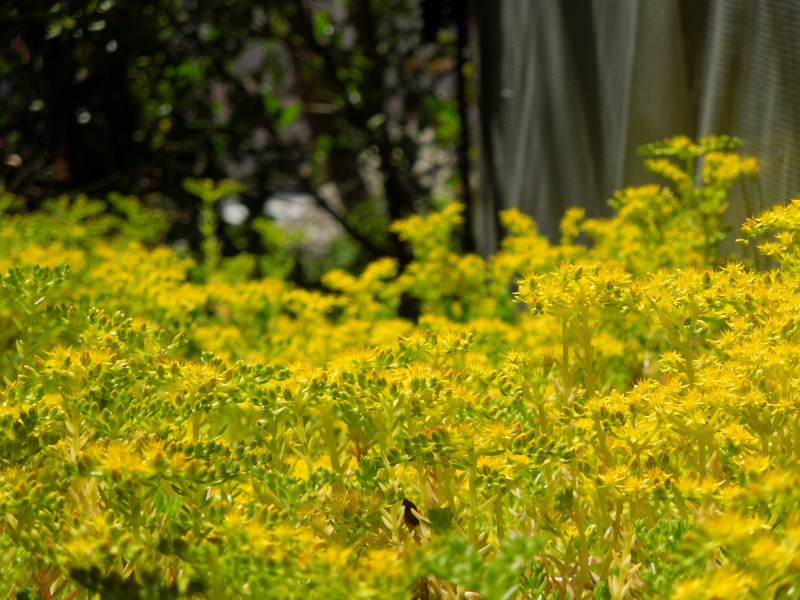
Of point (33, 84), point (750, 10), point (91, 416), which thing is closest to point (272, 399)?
point (91, 416)

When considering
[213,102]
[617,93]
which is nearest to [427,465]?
[617,93]

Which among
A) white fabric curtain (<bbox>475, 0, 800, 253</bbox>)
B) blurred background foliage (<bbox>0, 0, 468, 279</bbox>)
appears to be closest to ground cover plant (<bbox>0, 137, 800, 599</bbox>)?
white fabric curtain (<bbox>475, 0, 800, 253</bbox>)

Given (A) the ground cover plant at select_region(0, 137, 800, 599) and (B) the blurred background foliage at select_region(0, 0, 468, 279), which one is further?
(B) the blurred background foliage at select_region(0, 0, 468, 279)

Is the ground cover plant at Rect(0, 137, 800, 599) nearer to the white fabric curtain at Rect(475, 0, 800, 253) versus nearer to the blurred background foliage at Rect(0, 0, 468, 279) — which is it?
the white fabric curtain at Rect(475, 0, 800, 253)

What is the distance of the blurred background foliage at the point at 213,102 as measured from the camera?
17.1 ft

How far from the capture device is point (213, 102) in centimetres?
607

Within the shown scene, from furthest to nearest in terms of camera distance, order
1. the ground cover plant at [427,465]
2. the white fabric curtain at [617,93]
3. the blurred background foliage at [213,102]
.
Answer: the blurred background foliage at [213,102] → the white fabric curtain at [617,93] → the ground cover plant at [427,465]

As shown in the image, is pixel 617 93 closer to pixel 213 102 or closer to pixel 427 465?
pixel 427 465

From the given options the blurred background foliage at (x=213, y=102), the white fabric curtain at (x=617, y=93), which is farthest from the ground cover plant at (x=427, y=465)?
the blurred background foliage at (x=213, y=102)

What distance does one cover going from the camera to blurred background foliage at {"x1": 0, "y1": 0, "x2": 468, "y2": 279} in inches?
206

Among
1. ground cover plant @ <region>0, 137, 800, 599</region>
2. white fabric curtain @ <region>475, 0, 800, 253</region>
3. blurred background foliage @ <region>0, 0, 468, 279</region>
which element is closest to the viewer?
ground cover plant @ <region>0, 137, 800, 599</region>

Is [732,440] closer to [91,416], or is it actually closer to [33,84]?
[91,416]

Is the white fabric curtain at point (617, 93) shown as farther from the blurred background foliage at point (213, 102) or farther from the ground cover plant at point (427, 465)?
the ground cover plant at point (427, 465)

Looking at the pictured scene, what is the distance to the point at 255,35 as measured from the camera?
225 inches
